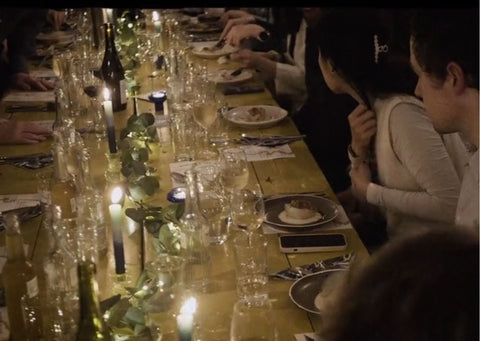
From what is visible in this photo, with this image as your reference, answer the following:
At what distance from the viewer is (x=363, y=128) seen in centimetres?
262

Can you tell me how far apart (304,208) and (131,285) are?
54 cm

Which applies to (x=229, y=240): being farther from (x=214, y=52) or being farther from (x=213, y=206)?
(x=214, y=52)

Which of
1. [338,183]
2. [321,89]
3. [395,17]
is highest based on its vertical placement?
[395,17]

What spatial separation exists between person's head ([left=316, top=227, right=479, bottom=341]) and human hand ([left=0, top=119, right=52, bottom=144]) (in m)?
2.11

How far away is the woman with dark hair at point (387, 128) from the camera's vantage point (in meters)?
2.36

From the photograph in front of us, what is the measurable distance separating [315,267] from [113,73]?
171 cm

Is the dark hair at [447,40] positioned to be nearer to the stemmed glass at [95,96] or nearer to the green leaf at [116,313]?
the green leaf at [116,313]

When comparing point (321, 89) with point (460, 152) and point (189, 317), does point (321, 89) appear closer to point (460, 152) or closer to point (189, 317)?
point (460, 152)

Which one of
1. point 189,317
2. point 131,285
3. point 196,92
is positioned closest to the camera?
point 189,317

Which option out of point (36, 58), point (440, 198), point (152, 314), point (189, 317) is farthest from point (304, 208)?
point (36, 58)

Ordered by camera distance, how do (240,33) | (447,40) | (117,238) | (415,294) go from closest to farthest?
(415,294), (117,238), (447,40), (240,33)

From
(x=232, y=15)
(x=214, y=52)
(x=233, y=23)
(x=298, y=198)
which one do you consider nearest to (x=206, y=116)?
(x=298, y=198)

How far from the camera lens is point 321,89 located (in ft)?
12.0

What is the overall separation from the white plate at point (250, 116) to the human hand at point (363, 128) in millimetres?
403
